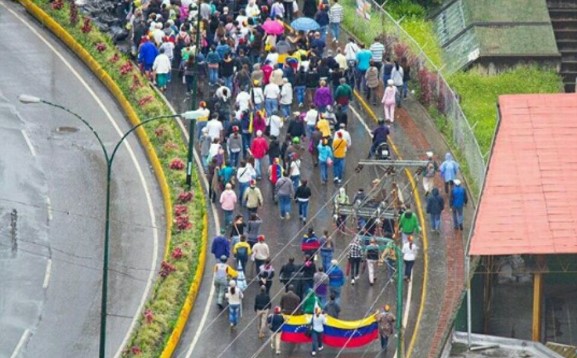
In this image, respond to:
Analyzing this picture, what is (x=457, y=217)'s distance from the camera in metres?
56.5

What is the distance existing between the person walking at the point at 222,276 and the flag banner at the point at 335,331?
2.27 meters

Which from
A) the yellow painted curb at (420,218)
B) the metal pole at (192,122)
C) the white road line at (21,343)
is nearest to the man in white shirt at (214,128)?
the metal pole at (192,122)

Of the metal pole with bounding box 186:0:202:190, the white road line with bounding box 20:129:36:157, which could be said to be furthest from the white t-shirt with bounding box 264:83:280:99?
the white road line with bounding box 20:129:36:157

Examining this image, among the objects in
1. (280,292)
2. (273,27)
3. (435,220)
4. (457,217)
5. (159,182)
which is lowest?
(280,292)

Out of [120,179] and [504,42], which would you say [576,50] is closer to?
[504,42]

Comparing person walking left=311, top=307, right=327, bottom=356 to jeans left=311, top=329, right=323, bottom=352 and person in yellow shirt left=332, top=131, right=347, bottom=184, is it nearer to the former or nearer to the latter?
jeans left=311, top=329, right=323, bottom=352

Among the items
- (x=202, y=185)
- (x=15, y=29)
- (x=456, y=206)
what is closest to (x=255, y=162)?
(x=202, y=185)

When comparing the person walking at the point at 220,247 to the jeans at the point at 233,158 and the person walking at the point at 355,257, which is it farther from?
the jeans at the point at 233,158

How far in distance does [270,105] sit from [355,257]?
8330 mm

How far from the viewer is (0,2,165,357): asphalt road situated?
52188mm

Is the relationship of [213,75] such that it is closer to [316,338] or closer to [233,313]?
[233,313]

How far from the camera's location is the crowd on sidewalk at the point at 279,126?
52.2 meters

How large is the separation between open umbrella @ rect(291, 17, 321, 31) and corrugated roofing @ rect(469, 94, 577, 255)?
10.3 meters

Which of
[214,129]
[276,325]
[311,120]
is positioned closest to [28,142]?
[214,129]
